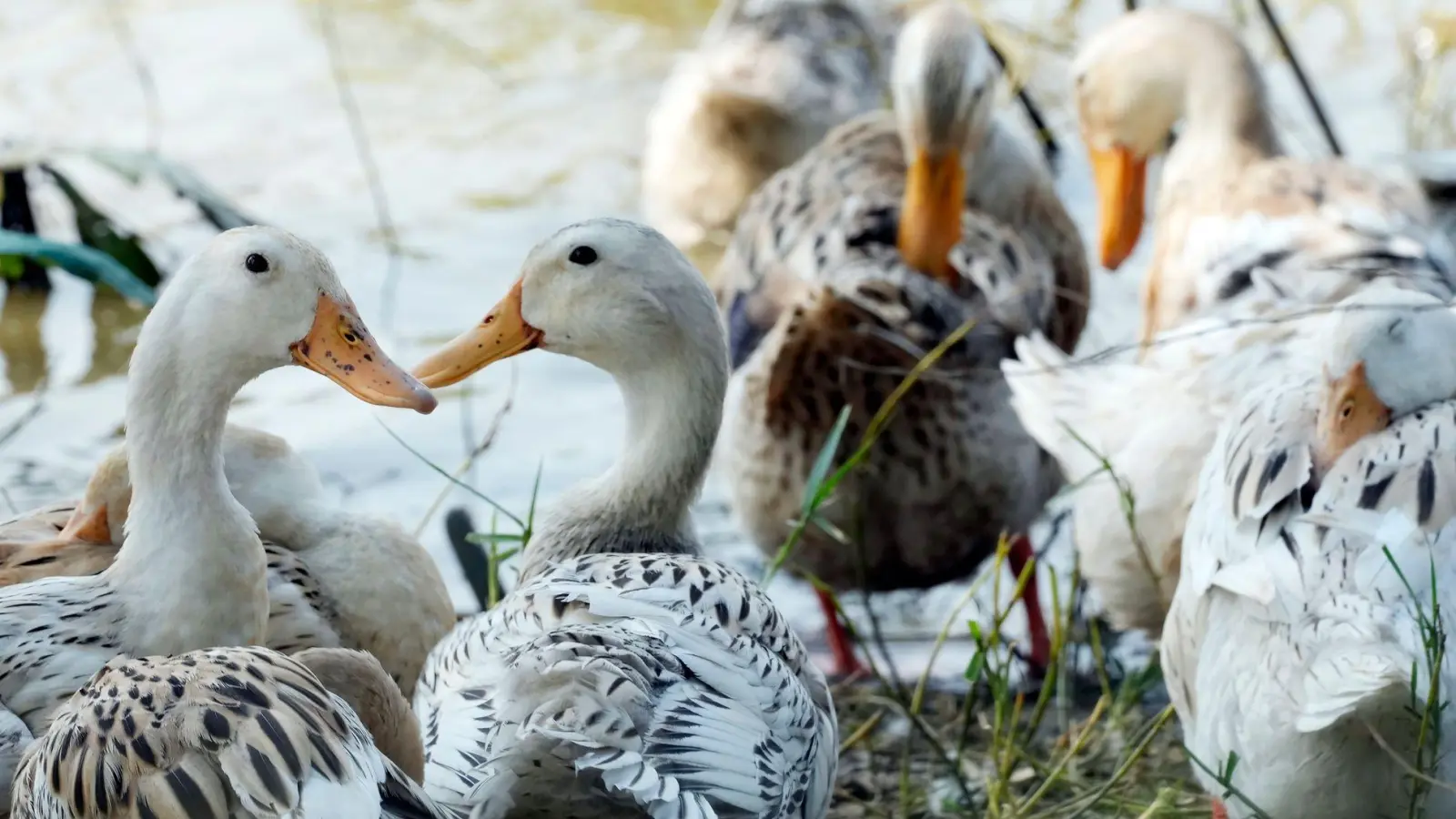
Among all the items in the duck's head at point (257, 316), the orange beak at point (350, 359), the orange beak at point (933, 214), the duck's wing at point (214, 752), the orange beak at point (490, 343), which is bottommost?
the orange beak at point (933, 214)

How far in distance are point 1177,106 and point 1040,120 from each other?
144 cm

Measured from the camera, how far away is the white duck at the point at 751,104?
742 cm

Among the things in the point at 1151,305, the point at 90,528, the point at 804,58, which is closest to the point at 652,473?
the point at 90,528

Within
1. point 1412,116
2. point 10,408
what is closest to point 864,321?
point 10,408

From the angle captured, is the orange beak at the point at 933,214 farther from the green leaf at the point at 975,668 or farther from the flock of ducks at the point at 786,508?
the green leaf at the point at 975,668

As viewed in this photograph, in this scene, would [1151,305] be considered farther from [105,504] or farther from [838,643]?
[105,504]

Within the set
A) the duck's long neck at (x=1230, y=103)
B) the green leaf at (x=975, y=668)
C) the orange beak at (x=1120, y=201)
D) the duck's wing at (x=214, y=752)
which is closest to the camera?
the duck's wing at (x=214, y=752)

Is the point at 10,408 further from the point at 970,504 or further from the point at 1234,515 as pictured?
the point at 1234,515

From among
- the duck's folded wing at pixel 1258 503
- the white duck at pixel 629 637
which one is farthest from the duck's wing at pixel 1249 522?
the white duck at pixel 629 637

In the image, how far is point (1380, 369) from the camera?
3.42 meters

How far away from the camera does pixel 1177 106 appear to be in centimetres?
584

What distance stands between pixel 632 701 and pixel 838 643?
2394mm

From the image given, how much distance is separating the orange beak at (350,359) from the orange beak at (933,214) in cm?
213

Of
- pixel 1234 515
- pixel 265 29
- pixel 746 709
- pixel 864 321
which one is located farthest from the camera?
pixel 265 29
